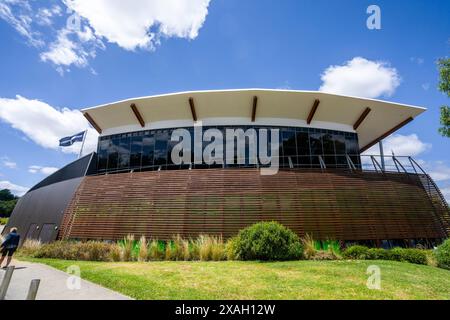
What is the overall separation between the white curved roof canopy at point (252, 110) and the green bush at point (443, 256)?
1140 centimetres

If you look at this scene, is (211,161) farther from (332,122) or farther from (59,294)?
(59,294)

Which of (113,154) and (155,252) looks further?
(113,154)

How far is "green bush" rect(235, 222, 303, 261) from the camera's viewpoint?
9.85m

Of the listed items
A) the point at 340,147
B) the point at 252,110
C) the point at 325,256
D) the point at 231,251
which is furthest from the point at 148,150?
the point at 340,147

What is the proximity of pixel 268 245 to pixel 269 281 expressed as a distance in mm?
3239

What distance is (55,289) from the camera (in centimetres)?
625

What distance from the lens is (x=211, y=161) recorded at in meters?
17.8

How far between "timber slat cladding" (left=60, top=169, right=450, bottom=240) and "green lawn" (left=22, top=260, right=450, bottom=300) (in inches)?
139

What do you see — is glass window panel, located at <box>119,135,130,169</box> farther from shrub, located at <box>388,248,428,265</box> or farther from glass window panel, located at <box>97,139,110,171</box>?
shrub, located at <box>388,248,428,265</box>

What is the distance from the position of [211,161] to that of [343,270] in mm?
11558

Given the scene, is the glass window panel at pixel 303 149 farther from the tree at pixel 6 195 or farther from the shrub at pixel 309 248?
the tree at pixel 6 195

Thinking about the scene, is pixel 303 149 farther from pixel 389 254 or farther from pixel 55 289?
pixel 55 289

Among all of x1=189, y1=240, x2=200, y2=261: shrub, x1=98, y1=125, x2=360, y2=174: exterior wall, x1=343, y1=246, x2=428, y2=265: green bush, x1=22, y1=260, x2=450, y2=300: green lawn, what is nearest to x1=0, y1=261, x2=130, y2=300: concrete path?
x1=22, y1=260, x2=450, y2=300: green lawn
